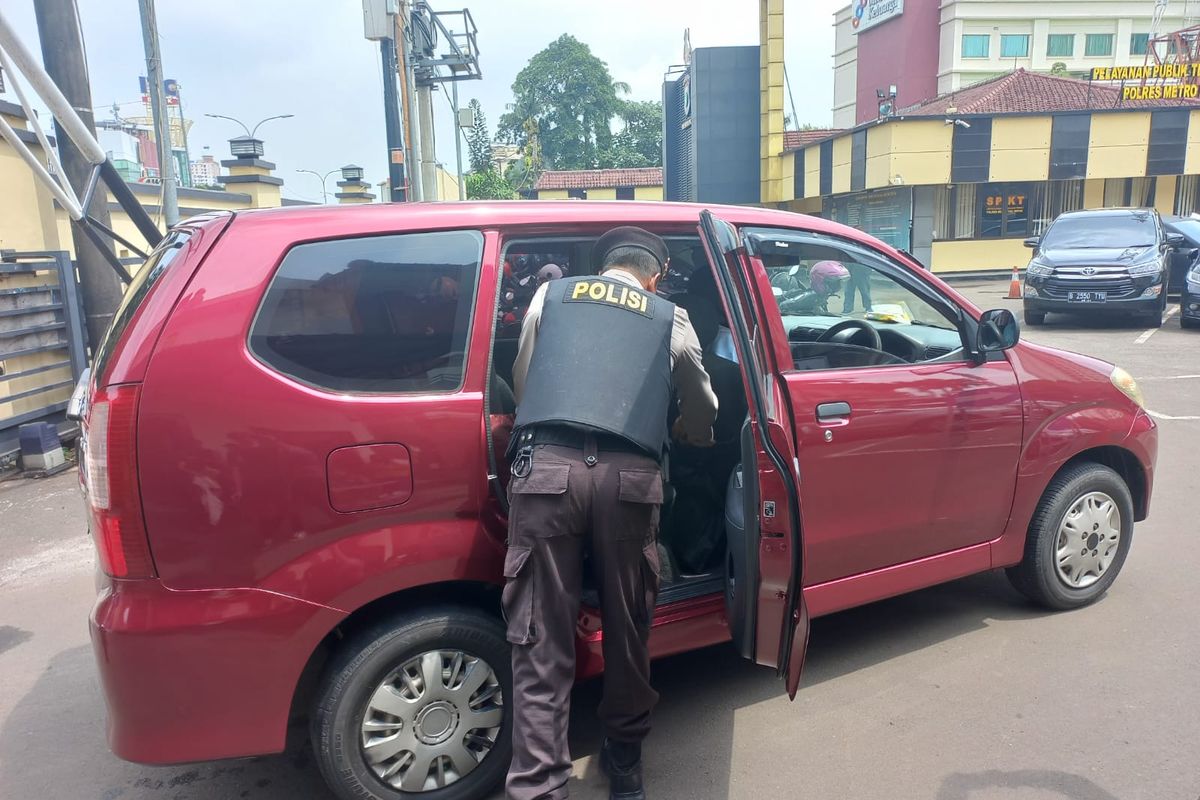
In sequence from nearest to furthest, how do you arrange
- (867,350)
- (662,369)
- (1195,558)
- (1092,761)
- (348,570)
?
(348,570) → (662,369) → (1092,761) → (867,350) → (1195,558)

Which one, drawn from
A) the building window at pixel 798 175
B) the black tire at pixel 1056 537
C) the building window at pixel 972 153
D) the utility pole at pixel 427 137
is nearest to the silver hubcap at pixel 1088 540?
the black tire at pixel 1056 537

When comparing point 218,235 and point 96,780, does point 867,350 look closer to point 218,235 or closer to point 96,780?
point 218,235

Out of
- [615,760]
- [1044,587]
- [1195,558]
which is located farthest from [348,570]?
[1195,558]

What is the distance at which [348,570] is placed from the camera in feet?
7.91

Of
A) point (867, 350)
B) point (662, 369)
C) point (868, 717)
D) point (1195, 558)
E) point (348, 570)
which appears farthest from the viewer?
point (1195, 558)

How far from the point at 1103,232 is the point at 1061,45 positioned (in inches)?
1892

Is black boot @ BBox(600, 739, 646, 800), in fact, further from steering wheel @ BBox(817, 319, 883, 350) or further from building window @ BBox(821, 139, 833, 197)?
building window @ BBox(821, 139, 833, 197)

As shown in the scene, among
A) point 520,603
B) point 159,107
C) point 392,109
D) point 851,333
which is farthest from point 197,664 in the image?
point 392,109

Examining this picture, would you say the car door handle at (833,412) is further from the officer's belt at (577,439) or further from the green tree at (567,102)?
the green tree at (567,102)

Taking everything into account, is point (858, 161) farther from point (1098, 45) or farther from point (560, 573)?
point (1098, 45)

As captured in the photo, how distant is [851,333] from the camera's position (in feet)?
12.7

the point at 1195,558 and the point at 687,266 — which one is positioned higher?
the point at 687,266

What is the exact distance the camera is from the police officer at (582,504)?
2430 mm

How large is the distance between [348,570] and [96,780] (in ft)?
4.75
